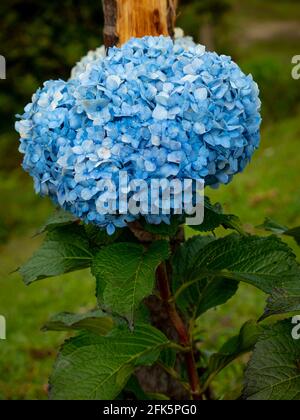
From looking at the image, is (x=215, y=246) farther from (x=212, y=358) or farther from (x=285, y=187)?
(x=285, y=187)

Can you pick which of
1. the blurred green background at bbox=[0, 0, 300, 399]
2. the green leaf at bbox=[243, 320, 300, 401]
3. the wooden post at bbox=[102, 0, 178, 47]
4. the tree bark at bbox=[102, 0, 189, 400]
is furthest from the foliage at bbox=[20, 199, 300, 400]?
the wooden post at bbox=[102, 0, 178, 47]

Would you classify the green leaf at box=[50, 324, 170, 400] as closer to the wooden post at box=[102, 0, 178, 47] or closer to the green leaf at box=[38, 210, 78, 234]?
the green leaf at box=[38, 210, 78, 234]

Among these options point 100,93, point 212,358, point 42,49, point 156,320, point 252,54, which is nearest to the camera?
point 100,93

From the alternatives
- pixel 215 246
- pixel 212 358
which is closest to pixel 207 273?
pixel 215 246

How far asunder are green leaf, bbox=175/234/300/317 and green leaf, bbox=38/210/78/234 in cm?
40

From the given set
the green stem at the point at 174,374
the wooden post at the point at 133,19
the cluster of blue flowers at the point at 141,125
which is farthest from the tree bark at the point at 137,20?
the cluster of blue flowers at the point at 141,125

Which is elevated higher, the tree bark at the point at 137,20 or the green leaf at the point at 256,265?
the tree bark at the point at 137,20

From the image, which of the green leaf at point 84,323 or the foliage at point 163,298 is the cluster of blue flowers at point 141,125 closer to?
the foliage at point 163,298

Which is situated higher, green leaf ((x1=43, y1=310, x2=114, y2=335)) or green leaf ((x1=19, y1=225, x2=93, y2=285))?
green leaf ((x1=19, y1=225, x2=93, y2=285))

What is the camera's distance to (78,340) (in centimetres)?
212

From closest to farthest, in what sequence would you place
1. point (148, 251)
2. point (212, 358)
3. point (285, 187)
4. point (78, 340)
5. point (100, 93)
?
point (100, 93) → point (148, 251) → point (78, 340) → point (212, 358) → point (285, 187)

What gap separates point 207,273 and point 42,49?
5.75 m

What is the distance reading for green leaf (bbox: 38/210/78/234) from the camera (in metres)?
2.20

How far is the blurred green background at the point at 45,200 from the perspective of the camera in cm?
403
